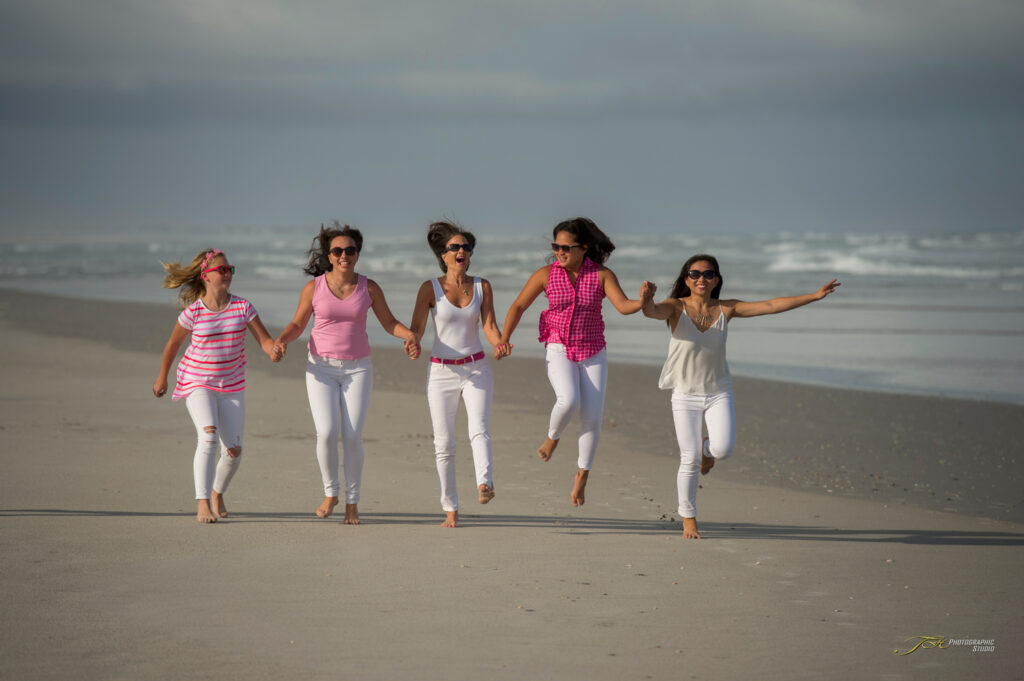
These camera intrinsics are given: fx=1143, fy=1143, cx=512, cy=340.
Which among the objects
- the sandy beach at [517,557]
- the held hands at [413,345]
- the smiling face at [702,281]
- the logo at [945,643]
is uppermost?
the smiling face at [702,281]

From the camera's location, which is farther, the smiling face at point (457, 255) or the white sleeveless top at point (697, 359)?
the smiling face at point (457, 255)

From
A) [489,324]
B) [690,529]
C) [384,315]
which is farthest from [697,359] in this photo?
[384,315]

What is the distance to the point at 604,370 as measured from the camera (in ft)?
25.7

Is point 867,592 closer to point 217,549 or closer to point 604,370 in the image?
point 604,370

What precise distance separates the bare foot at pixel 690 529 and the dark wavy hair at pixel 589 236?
1834 mm

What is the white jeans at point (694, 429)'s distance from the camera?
7391 millimetres

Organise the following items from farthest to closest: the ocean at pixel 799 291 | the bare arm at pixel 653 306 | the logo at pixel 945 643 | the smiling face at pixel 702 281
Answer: the ocean at pixel 799 291, the smiling face at pixel 702 281, the bare arm at pixel 653 306, the logo at pixel 945 643

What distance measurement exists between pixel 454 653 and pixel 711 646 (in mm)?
1200

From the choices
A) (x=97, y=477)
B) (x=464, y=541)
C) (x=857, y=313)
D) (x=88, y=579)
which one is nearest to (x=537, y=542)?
(x=464, y=541)

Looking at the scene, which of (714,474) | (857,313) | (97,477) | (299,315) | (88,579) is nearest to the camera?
(88,579)

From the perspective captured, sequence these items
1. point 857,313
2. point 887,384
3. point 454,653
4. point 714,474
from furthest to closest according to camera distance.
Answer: point 857,313 < point 887,384 < point 714,474 < point 454,653

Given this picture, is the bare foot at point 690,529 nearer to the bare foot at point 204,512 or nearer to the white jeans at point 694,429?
the white jeans at point 694,429

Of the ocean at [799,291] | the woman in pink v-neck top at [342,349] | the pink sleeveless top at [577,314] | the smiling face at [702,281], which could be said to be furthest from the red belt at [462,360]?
the ocean at [799,291]

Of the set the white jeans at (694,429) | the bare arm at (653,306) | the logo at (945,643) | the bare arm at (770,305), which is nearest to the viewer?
the logo at (945,643)
